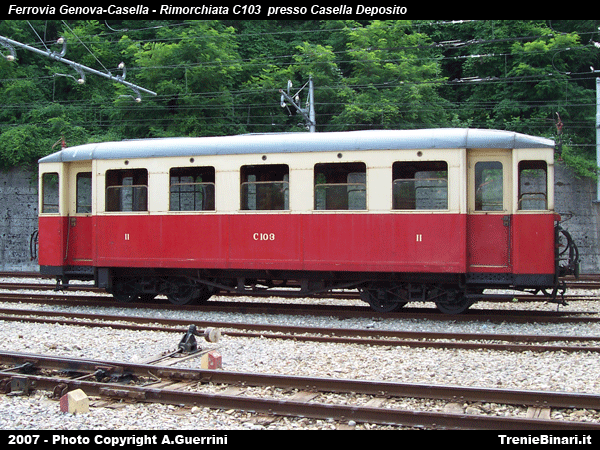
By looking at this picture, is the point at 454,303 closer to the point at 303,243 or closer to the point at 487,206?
the point at 487,206

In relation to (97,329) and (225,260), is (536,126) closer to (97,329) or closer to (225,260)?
(225,260)

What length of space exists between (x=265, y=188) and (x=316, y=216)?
123 centimetres

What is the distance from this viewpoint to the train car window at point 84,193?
13.4 m

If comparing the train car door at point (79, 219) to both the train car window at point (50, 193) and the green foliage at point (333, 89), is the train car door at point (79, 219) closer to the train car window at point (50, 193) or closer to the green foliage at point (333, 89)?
the train car window at point (50, 193)

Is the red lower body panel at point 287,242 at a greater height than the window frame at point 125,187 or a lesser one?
lesser

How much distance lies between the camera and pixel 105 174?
12953mm

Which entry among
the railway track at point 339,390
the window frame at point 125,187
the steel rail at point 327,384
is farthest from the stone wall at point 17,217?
the steel rail at point 327,384

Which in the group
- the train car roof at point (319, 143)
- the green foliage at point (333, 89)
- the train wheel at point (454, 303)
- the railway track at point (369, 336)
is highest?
the green foliage at point (333, 89)

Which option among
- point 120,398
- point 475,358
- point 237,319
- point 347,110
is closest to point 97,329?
point 237,319

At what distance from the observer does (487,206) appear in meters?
10.8

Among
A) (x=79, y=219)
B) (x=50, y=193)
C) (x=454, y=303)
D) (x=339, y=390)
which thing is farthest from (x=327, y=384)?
(x=50, y=193)

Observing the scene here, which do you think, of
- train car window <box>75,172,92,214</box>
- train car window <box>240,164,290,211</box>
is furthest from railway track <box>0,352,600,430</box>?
train car window <box>75,172,92,214</box>

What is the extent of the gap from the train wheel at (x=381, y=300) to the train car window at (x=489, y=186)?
2.43 m

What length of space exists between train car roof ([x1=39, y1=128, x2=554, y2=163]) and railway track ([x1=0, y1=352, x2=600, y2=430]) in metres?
5.73
